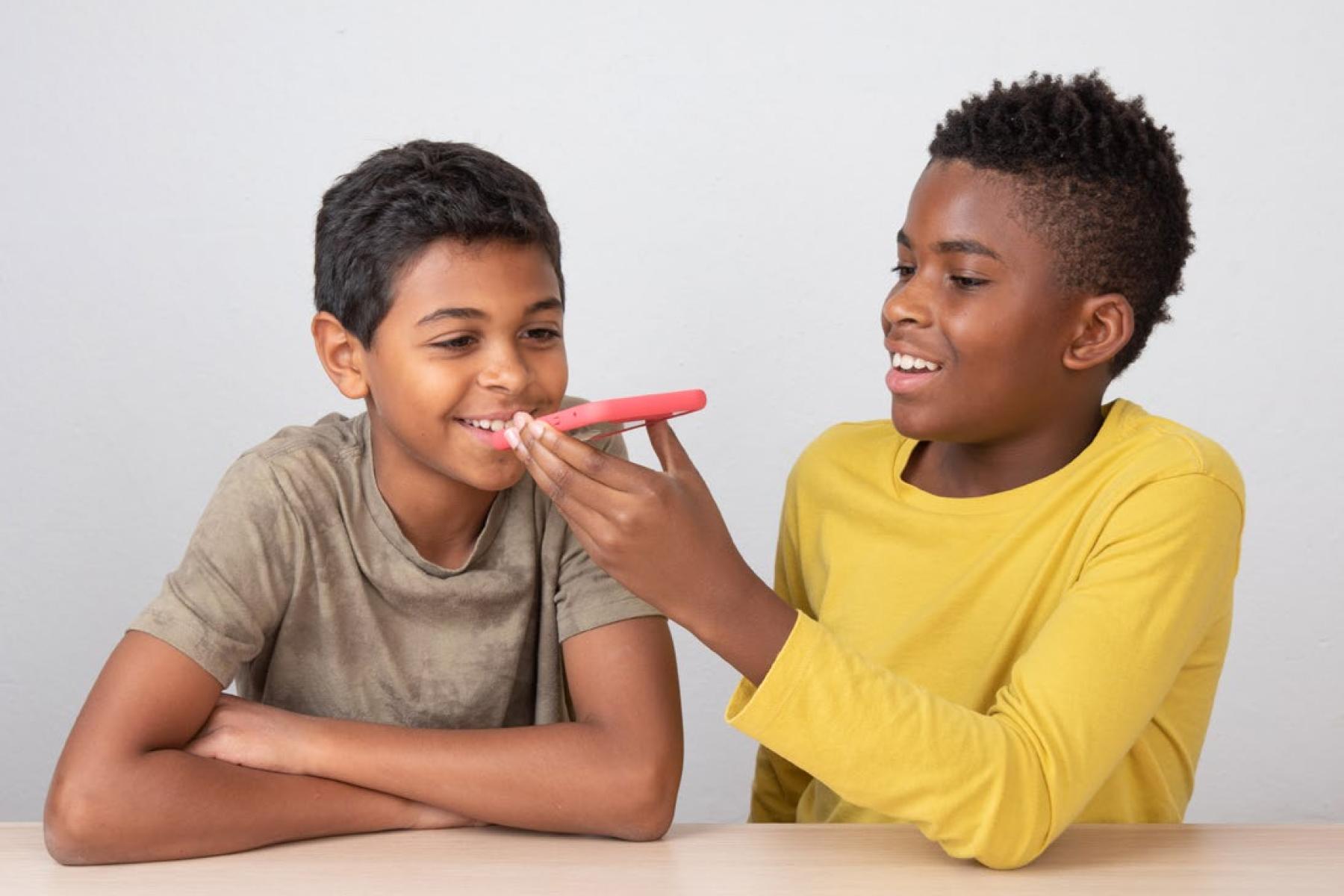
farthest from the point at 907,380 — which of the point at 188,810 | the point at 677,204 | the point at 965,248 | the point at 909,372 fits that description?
the point at 677,204

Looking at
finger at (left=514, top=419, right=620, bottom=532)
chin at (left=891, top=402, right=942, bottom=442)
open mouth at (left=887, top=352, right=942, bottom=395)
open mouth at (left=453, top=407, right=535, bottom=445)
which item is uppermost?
open mouth at (left=887, top=352, right=942, bottom=395)

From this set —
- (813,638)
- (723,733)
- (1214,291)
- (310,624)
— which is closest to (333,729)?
(310,624)

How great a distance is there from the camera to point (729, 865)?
1.16 metres

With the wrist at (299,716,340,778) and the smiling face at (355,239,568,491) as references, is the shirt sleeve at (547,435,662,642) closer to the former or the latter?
the smiling face at (355,239,568,491)

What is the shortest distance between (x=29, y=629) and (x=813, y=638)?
1.57 meters

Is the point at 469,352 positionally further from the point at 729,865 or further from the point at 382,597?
the point at 729,865

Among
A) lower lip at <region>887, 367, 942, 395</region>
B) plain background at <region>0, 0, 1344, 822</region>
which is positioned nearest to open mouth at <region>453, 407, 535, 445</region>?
lower lip at <region>887, 367, 942, 395</region>

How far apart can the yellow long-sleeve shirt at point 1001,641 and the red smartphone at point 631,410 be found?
0.58 ft

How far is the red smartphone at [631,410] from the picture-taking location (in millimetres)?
1154

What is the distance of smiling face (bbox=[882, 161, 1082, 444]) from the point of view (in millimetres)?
1379

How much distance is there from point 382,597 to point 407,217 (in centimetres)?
34

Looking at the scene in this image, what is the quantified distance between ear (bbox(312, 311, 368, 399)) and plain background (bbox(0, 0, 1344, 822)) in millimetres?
778

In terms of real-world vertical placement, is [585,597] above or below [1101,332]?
below

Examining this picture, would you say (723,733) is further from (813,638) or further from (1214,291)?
(813,638)
